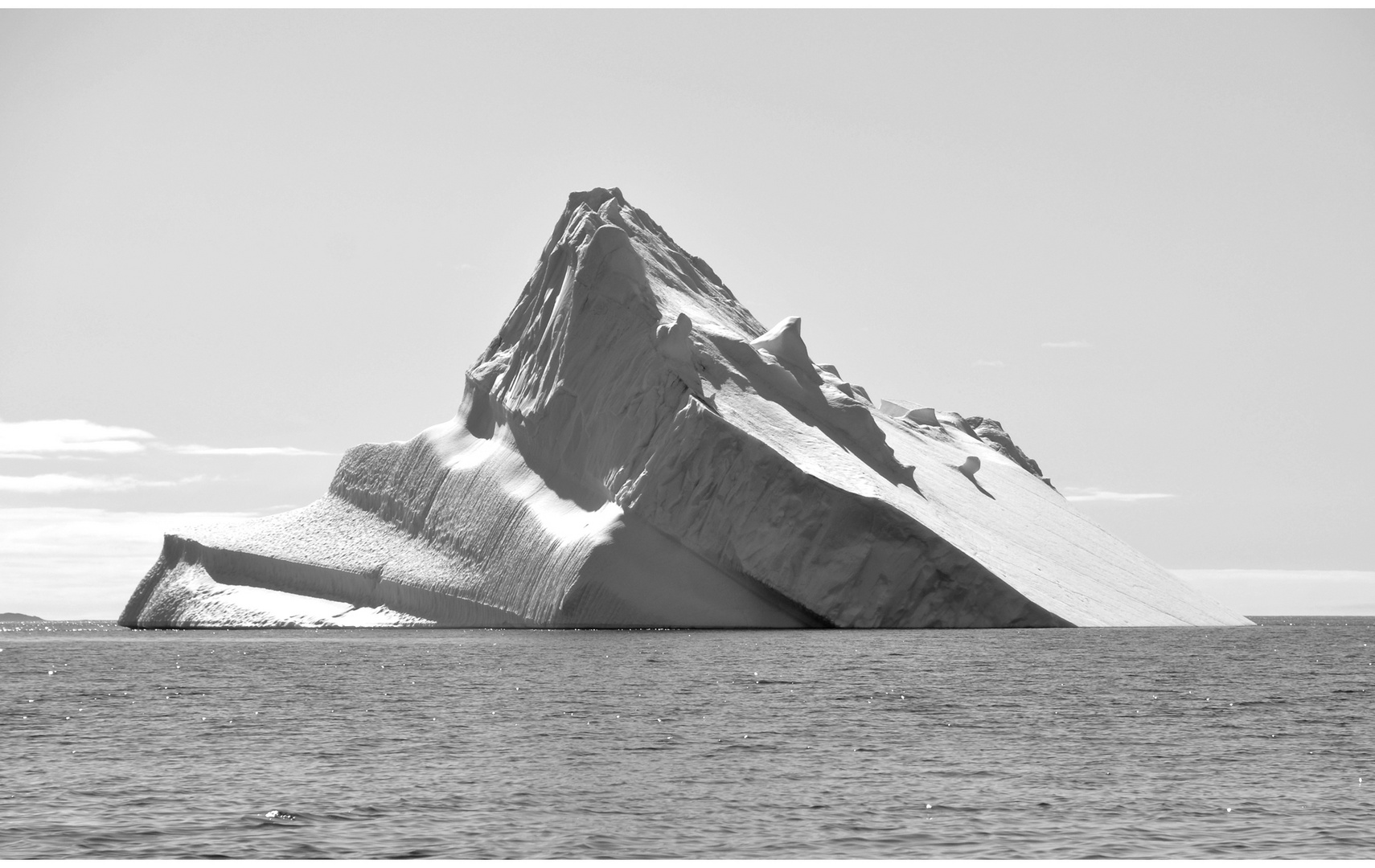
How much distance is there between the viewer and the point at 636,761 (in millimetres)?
20141

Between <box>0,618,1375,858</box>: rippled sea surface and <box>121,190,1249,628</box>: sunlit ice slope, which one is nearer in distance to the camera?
<box>0,618,1375,858</box>: rippled sea surface

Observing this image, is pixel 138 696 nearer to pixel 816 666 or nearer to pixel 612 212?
pixel 816 666

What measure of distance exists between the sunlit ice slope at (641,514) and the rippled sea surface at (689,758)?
10.2 meters

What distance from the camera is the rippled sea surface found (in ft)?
48.9

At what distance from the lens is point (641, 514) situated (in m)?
49.2

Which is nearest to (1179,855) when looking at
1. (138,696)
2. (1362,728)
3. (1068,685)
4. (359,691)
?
(1362,728)

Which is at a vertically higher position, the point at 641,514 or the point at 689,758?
the point at 641,514

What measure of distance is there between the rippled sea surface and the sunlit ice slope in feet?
33.5

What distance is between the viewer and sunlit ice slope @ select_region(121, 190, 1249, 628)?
4875 centimetres

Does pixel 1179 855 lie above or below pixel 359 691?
above

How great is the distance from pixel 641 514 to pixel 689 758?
28.9 m

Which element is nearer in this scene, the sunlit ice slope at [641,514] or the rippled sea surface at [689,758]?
the rippled sea surface at [689,758]

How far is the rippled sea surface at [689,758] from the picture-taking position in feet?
48.9

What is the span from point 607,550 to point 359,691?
19041 millimetres
